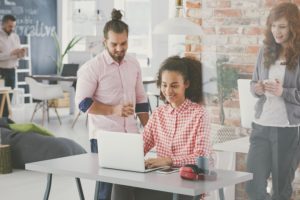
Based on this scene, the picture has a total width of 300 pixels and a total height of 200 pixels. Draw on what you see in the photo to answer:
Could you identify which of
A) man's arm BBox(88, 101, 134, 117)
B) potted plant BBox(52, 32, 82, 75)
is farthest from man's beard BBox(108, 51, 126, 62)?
potted plant BBox(52, 32, 82, 75)

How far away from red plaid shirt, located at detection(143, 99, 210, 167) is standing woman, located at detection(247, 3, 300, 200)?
1067 mm

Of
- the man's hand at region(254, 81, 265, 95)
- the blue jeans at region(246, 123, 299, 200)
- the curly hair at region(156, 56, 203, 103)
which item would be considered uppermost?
the curly hair at region(156, 56, 203, 103)

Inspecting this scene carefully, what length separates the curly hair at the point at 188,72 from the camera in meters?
3.75

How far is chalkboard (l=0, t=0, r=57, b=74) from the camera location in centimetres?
1324

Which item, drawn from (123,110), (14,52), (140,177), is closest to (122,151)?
(140,177)

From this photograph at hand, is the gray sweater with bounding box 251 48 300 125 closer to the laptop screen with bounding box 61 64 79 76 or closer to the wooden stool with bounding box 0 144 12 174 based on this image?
the wooden stool with bounding box 0 144 12 174

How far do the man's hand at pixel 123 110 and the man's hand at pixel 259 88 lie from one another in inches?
38.7

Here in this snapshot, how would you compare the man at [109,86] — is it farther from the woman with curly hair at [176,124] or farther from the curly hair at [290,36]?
the curly hair at [290,36]

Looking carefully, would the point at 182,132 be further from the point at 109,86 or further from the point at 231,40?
the point at 231,40

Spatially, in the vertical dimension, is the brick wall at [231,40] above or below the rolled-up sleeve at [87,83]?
above

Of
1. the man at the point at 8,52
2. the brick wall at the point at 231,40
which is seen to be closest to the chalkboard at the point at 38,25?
the man at the point at 8,52

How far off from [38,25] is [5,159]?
7227 mm

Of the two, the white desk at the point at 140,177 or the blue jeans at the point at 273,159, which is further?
the blue jeans at the point at 273,159

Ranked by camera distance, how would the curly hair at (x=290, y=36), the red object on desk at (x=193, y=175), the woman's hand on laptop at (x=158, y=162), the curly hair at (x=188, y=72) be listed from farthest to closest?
the curly hair at (x=290, y=36) → the curly hair at (x=188, y=72) → the woman's hand on laptop at (x=158, y=162) → the red object on desk at (x=193, y=175)
